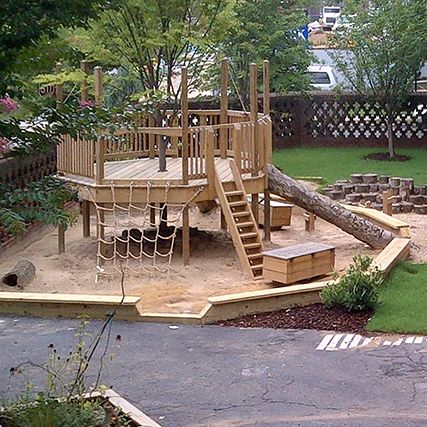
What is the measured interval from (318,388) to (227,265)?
510cm

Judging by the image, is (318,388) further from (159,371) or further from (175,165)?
(175,165)

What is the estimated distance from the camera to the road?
6016mm

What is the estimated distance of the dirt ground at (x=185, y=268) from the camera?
10.1 metres

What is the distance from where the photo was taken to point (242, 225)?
11.4 metres

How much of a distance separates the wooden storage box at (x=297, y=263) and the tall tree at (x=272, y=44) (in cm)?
1028

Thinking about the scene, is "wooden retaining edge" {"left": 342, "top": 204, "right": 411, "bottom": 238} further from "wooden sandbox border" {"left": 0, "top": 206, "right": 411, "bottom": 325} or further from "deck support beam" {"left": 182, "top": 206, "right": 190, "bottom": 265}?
"wooden sandbox border" {"left": 0, "top": 206, "right": 411, "bottom": 325}

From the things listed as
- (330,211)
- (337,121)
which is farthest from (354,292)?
(337,121)

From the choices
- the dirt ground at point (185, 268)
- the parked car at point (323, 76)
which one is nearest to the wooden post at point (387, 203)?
the dirt ground at point (185, 268)

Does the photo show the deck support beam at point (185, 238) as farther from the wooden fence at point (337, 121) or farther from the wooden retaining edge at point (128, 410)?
the wooden fence at point (337, 121)

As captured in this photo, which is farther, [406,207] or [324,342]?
[406,207]

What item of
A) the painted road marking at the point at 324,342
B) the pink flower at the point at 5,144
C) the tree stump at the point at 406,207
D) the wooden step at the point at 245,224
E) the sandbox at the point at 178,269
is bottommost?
the sandbox at the point at 178,269

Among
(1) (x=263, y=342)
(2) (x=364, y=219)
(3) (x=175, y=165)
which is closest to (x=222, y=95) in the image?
(3) (x=175, y=165)

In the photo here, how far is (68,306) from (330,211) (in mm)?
4836

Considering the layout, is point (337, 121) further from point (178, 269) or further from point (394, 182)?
point (178, 269)
